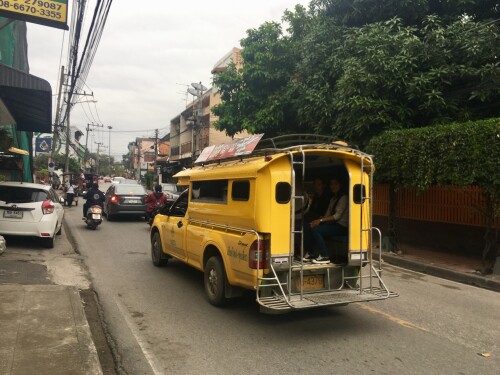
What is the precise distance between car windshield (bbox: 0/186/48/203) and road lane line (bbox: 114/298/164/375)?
16.4ft

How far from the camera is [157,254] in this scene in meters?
8.62

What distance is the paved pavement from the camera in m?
3.81

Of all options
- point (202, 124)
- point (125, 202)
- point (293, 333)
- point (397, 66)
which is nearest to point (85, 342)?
point (293, 333)

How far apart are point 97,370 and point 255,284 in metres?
1.91

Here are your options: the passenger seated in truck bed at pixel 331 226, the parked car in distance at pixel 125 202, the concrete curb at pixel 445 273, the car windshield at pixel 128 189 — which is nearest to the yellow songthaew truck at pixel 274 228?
the passenger seated in truck bed at pixel 331 226

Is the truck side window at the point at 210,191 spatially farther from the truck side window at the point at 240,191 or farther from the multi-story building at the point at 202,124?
the multi-story building at the point at 202,124

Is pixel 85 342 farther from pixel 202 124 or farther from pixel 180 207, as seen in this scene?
Answer: pixel 202 124

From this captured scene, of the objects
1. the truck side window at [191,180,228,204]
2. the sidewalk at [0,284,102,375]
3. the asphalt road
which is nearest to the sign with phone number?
the truck side window at [191,180,228,204]

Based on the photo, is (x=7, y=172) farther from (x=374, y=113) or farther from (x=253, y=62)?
(x=374, y=113)

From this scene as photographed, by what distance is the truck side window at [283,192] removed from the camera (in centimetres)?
505

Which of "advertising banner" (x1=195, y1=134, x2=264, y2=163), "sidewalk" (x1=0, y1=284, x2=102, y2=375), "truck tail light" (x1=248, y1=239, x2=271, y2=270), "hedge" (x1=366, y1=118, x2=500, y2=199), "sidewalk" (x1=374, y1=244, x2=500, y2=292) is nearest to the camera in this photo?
"sidewalk" (x1=0, y1=284, x2=102, y2=375)

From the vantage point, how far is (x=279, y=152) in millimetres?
5121

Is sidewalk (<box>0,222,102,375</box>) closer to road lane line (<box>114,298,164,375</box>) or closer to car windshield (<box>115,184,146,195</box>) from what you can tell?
road lane line (<box>114,298,164,375</box>)

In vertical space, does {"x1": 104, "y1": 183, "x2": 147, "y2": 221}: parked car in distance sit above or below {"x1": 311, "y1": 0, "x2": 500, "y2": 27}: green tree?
below
